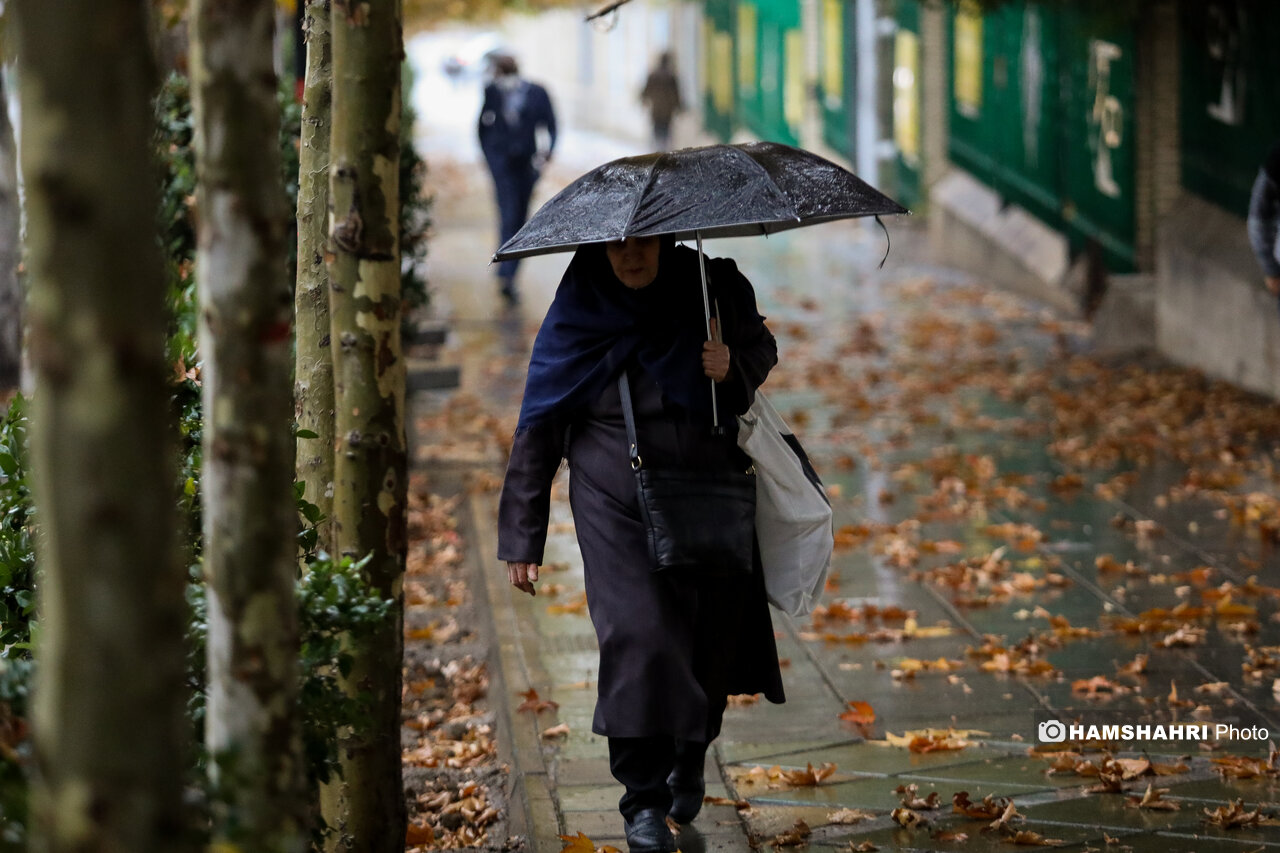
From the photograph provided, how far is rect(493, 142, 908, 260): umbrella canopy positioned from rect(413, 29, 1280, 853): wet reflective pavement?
1.67 metres

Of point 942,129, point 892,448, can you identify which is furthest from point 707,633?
point 942,129

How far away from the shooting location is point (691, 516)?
4.35 meters

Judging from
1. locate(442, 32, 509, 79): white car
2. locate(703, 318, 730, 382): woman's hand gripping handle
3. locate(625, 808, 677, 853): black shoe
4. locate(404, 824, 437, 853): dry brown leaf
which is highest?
locate(703, 318, 730, 382): woman's hand gripping handle

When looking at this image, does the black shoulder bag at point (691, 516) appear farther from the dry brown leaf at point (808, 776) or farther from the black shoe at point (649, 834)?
the dry brown leaf at point (808, 776)

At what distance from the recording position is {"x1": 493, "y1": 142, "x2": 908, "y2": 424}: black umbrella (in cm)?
420

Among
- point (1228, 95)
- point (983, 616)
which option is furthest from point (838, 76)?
point (983, 616)

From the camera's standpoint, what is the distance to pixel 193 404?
14.5ft

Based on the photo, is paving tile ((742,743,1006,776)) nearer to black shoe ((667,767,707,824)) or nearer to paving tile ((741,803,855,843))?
paving tile ((741,803,855,843))

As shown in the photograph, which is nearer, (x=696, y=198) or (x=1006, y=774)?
(x=696, y=198)

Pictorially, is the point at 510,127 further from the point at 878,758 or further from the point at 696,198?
the point at 696,198

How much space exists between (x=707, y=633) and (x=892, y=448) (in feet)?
19.4

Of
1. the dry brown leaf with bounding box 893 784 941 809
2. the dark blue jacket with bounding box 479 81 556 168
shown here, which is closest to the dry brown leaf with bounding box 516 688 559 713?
the dry brown leaf with bounding box 893 784 941 809

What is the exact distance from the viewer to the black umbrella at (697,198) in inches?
165

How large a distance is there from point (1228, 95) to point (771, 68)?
17661 millimetres
